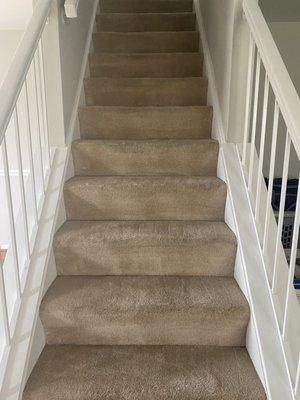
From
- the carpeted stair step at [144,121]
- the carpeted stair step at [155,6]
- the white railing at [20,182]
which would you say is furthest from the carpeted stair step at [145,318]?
the carpeted stair step at [155,6]

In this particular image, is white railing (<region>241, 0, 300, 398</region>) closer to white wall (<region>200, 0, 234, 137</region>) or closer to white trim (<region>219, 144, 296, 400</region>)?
white trim (<region>219, 144, 296, 400</region>)

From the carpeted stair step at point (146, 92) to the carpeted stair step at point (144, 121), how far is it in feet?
0.80

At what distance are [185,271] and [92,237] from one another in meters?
0.43

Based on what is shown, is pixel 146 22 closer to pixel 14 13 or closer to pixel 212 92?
pixel 212 92

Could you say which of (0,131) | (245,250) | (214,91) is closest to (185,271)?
(245,250)

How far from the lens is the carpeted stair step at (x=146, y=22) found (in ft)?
10.8

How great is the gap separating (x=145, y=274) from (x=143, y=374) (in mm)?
473

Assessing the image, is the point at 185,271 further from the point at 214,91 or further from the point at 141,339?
the point at 214,91

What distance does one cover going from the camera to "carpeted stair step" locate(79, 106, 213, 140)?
240 cm

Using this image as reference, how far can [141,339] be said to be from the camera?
5.25 feet

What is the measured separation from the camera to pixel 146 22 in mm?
3309

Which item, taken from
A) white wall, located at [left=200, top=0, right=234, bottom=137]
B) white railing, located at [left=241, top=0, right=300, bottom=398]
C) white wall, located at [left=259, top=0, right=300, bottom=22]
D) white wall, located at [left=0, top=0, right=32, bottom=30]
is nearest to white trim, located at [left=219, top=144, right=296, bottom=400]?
white railing, located at [left=241, top=0, right=300, bottom=398]

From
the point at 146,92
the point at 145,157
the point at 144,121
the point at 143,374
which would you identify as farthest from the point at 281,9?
the point at 143,374

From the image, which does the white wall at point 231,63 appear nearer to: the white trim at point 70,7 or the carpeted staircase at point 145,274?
the carpeted staircase at point 145,274
